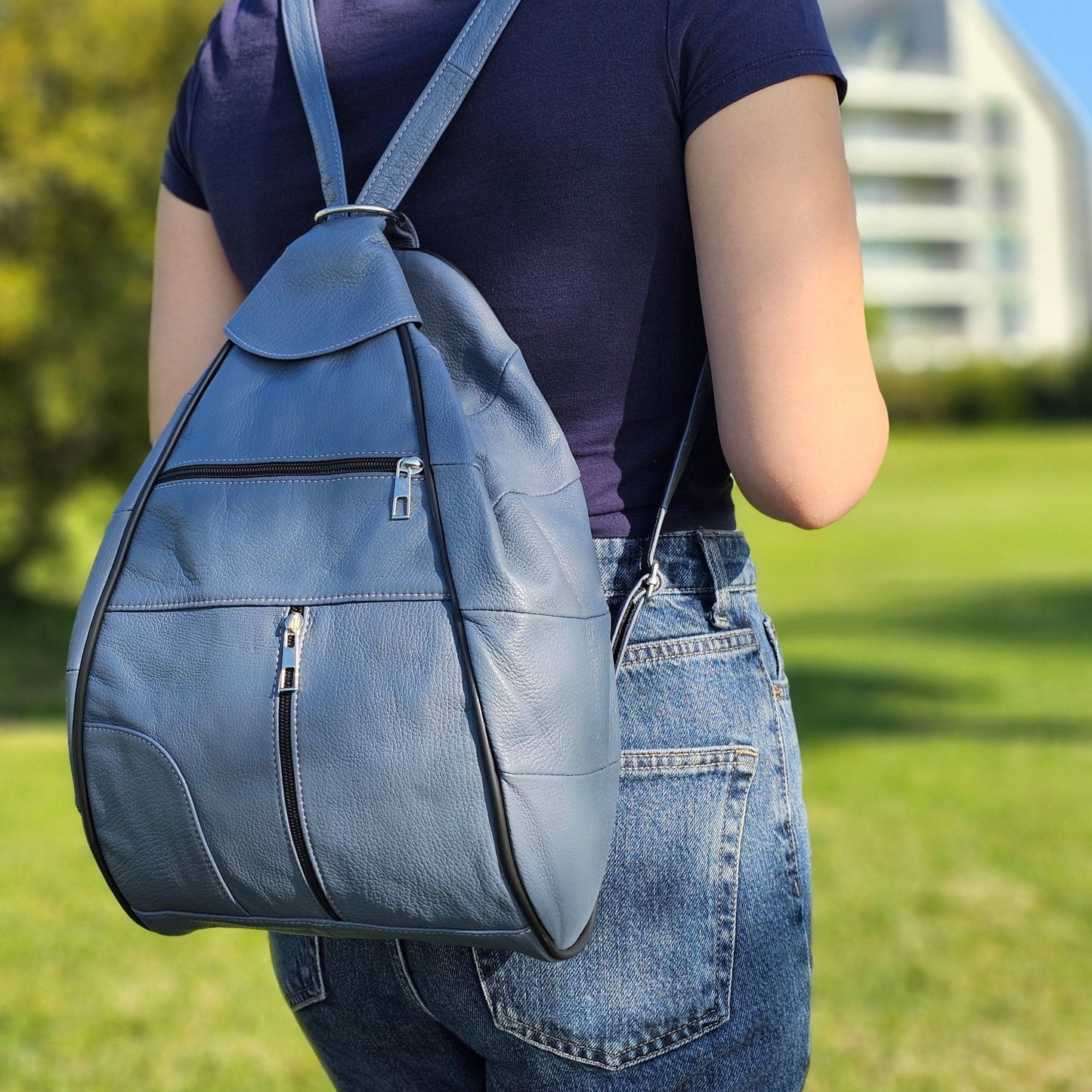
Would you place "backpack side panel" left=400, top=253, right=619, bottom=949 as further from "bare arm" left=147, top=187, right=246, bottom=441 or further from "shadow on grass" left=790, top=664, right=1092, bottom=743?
"shadow on grass" left=790, top=664, right=1092, bottom=743

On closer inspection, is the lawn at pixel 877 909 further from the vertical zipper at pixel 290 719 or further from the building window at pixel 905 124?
the building window at pixel 905 124

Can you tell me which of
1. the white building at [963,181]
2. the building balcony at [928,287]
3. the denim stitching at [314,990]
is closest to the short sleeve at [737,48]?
the denim stitching at [314,990]

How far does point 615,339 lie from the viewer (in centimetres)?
116

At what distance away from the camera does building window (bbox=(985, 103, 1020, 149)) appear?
7025 centimetres

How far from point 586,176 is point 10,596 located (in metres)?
10.1

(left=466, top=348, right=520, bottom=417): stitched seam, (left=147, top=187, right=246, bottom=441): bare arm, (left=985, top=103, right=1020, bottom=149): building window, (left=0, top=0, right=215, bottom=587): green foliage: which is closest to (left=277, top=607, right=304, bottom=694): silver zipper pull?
(left=466, top=348, right=520, bottom=417): stitched seam

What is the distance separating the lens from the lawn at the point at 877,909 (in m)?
3.54

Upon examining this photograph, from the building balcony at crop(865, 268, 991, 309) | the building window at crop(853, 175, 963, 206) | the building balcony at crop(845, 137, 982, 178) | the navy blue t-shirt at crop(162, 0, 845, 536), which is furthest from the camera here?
the building window at crop(853, 175, 963, 206)

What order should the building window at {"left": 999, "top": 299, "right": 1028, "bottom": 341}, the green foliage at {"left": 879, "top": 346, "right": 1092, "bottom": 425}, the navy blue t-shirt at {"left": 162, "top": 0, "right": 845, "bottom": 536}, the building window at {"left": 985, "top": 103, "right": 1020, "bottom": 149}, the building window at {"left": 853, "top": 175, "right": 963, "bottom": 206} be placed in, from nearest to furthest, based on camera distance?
1. the navy blue t-shirt at {"left": 162, "top": 0, "right": 845, "bottom": 536}
2. the green foliage at {"left": 879, "top": 346, "right": 1092, "bottom": 425}
3. the building window at {"left": 853, "top": 175, "right": 963, "bottom": 206}
4. the building window at {"left": 999, "top": 299, "right": 1028, "bottom": 341}
5. the building window at {"left": 985, "top": 103, "right": 1020, "bottom": 149}

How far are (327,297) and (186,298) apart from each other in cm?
39

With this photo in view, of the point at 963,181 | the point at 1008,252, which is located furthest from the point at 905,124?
the point at 1008,252

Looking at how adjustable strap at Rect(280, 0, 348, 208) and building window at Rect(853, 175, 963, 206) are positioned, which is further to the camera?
building window at Rect(853, 175, 963, 206)

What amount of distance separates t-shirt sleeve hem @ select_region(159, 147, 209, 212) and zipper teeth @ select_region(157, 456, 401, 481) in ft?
1.44

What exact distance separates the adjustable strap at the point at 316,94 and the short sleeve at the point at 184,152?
0.57ft
